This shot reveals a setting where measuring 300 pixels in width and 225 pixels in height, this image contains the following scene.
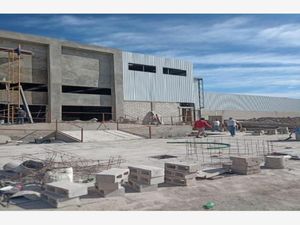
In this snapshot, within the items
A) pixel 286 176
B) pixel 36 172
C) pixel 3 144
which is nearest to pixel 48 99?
pixel 3 144

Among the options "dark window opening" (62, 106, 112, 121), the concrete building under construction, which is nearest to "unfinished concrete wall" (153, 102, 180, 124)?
the concrete building under construction

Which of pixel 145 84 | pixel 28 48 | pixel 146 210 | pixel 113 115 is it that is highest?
pixel 28 48

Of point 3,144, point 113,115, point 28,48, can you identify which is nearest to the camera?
point 3,144

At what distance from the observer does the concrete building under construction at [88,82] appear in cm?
2605

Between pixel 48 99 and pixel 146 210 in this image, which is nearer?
pixel 146 210

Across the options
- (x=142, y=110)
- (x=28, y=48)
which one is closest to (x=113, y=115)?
(x=142, y=110)

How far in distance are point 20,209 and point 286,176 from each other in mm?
6213

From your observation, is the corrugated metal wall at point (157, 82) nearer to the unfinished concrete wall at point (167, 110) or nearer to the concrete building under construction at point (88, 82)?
the concrete building under construction at point (88, 82)

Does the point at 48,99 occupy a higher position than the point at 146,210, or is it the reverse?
the point at 48,99

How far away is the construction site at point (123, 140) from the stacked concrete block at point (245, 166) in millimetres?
37

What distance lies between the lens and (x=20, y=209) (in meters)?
5.53

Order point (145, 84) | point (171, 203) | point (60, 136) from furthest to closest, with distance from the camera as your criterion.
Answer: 1. point (145, 84)
2. point (60, 136)
3. point (171, 203)

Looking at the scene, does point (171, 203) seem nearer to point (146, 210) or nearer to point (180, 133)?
point (146, 210)

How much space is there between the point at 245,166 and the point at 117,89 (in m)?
24.7
